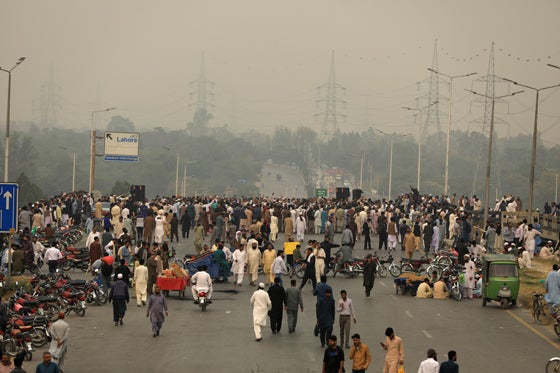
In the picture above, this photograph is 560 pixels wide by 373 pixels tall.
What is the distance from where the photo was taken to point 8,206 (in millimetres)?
26688

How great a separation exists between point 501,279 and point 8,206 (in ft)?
44.2

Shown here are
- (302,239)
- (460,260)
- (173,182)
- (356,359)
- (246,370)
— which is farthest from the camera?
(173,182)

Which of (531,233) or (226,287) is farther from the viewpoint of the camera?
(531,233)

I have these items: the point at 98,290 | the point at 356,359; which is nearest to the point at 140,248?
the point at 98,290

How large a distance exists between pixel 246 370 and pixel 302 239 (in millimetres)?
28520

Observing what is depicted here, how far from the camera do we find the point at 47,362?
57.0ft

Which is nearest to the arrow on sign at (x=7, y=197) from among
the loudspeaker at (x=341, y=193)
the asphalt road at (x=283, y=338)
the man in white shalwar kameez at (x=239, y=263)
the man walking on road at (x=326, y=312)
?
the asphalt road at (x=283, y=338)

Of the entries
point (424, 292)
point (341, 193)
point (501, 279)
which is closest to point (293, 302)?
point (501, 279)

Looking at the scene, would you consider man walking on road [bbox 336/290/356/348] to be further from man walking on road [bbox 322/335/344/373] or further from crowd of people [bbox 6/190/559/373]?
man walking on road [bbox 322/335/344/373]

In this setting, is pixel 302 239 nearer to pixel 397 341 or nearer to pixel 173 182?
pixel 397 341

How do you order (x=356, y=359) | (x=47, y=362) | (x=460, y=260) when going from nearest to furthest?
(x=47, y=362) → (x=356, y=359) → (x=460, y=260)

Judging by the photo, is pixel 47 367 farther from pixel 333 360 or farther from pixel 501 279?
pixel 501 279

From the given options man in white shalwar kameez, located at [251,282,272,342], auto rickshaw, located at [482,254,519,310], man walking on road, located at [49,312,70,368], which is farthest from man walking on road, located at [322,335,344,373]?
auto rickshaw, located at [482,254,519,310]

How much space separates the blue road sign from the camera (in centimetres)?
2641
